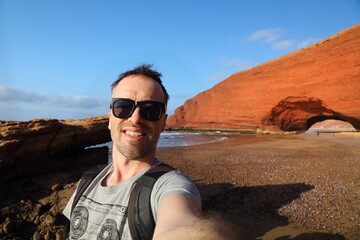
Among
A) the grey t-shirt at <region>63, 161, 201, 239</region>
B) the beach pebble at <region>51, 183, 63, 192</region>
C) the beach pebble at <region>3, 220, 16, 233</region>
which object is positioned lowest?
the beach pebble at <region>3, 220, 16, 233</region>

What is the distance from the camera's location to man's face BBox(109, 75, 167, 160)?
2.05 m

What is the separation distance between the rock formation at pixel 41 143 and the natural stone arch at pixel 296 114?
1446 inches

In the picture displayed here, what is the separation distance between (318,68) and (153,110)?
4242 cm

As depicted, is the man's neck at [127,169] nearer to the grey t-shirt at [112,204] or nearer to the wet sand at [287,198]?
the grey t-shirt at [112,204]

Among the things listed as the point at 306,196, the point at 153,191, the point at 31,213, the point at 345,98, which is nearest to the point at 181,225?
the point at 153,191

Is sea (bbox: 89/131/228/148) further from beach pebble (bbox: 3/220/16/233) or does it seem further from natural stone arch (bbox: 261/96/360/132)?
beach pebble (bbox: 3/220/16/233)

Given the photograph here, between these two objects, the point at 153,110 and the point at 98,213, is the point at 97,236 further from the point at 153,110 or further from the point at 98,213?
the point at 153,110

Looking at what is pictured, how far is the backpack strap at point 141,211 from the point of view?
1490mm

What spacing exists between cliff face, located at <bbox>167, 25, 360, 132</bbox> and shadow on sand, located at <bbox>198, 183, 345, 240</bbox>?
32.8 metres

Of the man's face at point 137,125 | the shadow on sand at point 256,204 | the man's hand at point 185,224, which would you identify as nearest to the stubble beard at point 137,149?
the man's face at point 137,125

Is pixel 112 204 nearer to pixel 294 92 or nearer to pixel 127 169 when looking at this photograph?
pixel 127 169

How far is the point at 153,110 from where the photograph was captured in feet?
7.07

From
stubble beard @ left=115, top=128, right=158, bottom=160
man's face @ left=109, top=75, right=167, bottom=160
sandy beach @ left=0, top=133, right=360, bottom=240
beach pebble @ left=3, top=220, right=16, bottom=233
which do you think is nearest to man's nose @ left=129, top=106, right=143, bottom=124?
man's face @ left=109, top=75, right=167, bottom=160

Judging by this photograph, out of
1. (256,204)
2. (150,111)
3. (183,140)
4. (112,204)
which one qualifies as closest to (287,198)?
(256,204)
